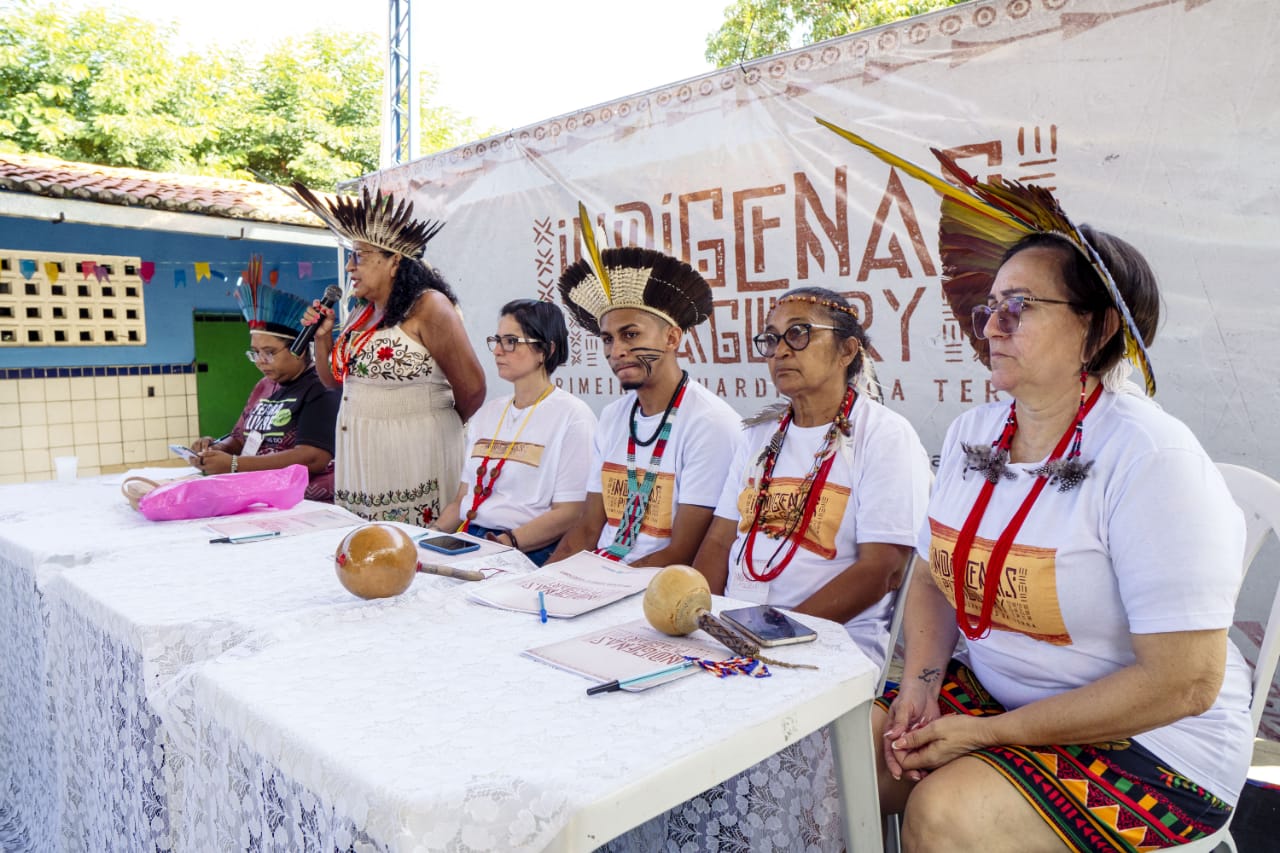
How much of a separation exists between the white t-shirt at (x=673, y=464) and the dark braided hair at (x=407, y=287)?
124cm

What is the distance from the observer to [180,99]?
16.3 meters

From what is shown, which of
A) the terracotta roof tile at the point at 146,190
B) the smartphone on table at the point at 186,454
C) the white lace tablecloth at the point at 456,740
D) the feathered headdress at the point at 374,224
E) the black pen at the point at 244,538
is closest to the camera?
the white lace tablecloth at the point at 456,740

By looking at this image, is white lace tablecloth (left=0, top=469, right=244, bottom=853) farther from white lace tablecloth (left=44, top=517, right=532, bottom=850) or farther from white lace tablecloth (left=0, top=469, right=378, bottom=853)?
white lace tablecloth (left=44, top=517, right=532, bottom=850)

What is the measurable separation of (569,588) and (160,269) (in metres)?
8.51

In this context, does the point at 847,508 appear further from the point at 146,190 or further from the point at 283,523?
the point at 146,190

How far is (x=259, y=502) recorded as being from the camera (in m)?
3.00

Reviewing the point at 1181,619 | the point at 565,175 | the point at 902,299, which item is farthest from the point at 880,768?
the point at 565,175

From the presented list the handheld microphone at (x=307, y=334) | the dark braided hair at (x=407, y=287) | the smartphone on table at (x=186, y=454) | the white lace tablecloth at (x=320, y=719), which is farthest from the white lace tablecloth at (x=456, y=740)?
the handheld microphone at (x=307, y=334)

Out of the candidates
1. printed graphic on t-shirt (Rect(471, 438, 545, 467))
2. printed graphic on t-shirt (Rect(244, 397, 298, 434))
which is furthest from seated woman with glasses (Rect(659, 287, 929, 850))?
printed graphic on t-shirt (Rect(244, 397, 298, 434))

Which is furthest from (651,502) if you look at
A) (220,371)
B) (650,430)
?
(220,371)

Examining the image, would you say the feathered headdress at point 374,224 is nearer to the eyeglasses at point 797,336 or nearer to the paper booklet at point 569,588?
the eyeglasses at point 797,336

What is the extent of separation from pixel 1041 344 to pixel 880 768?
0.97 m

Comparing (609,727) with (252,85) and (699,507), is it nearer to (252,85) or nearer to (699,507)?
(699,507)

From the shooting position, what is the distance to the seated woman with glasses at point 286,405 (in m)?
4.15
